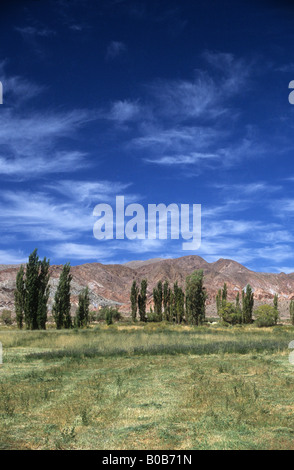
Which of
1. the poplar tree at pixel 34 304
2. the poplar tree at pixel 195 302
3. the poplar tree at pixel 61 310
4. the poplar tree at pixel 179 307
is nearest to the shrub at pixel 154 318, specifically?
the poplar tree at pixel 179 307

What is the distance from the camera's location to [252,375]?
642 inches

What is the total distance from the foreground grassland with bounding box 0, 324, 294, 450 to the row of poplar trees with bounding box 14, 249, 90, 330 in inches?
1284

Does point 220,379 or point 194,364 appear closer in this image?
point 220,379

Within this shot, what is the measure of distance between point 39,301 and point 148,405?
44.8 m

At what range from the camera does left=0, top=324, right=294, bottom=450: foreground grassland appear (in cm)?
810

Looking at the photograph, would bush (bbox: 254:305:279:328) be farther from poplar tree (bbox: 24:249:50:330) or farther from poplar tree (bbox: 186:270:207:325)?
poplar tree (bbox: 24:249:50:330)

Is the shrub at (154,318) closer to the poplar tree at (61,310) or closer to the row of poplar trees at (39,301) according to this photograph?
the row of poplar trees at (39,301)

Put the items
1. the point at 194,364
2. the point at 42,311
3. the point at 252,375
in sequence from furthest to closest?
the point at 42,311
the point at 194,364
the point at 252,375

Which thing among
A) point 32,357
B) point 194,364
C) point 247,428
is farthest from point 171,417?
point 32,357

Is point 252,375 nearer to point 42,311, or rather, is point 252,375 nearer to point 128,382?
point 128,382

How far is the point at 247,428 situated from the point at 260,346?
2020cm

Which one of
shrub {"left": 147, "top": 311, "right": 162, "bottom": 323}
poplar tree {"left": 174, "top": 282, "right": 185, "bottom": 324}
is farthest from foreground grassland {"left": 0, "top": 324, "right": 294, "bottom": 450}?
shrub {"left": 147, "top": 311, "right": 162, "bottom": 323}

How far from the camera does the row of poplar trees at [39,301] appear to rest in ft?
173

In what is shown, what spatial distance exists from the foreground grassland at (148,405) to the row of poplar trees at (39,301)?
107 ft
